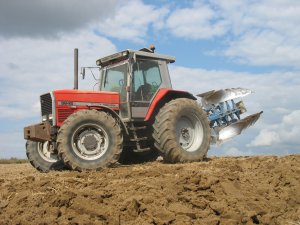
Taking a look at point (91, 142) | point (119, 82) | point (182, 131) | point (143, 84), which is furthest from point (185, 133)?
point (91, 142)

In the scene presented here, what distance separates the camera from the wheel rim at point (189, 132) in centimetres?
902

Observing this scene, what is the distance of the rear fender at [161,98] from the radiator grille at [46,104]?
1.83 m

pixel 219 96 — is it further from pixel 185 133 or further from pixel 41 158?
pixel 41 158

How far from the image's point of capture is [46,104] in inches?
336

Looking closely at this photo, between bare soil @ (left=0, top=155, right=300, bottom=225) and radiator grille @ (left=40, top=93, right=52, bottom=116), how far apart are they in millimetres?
2031

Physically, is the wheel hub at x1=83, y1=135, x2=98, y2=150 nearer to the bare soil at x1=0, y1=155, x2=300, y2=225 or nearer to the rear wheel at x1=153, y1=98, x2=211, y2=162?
the bare soil at x1=0, y1=155, x2=300, y2=225

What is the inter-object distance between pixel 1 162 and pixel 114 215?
13.7m

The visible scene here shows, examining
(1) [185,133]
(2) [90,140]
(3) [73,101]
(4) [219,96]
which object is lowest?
(2) [90,140]

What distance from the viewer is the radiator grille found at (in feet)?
27.6

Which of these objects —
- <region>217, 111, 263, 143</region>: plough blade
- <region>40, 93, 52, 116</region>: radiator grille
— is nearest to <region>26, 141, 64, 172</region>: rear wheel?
<region>40, 93, 52, 116</region>: radiator grille

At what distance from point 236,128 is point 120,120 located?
Result: 330cm

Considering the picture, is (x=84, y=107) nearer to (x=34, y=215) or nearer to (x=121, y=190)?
(x=121, y=190)

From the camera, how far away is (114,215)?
468cm

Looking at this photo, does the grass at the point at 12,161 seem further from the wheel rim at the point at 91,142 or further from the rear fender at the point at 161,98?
the wheel rim at the point at 91,142
